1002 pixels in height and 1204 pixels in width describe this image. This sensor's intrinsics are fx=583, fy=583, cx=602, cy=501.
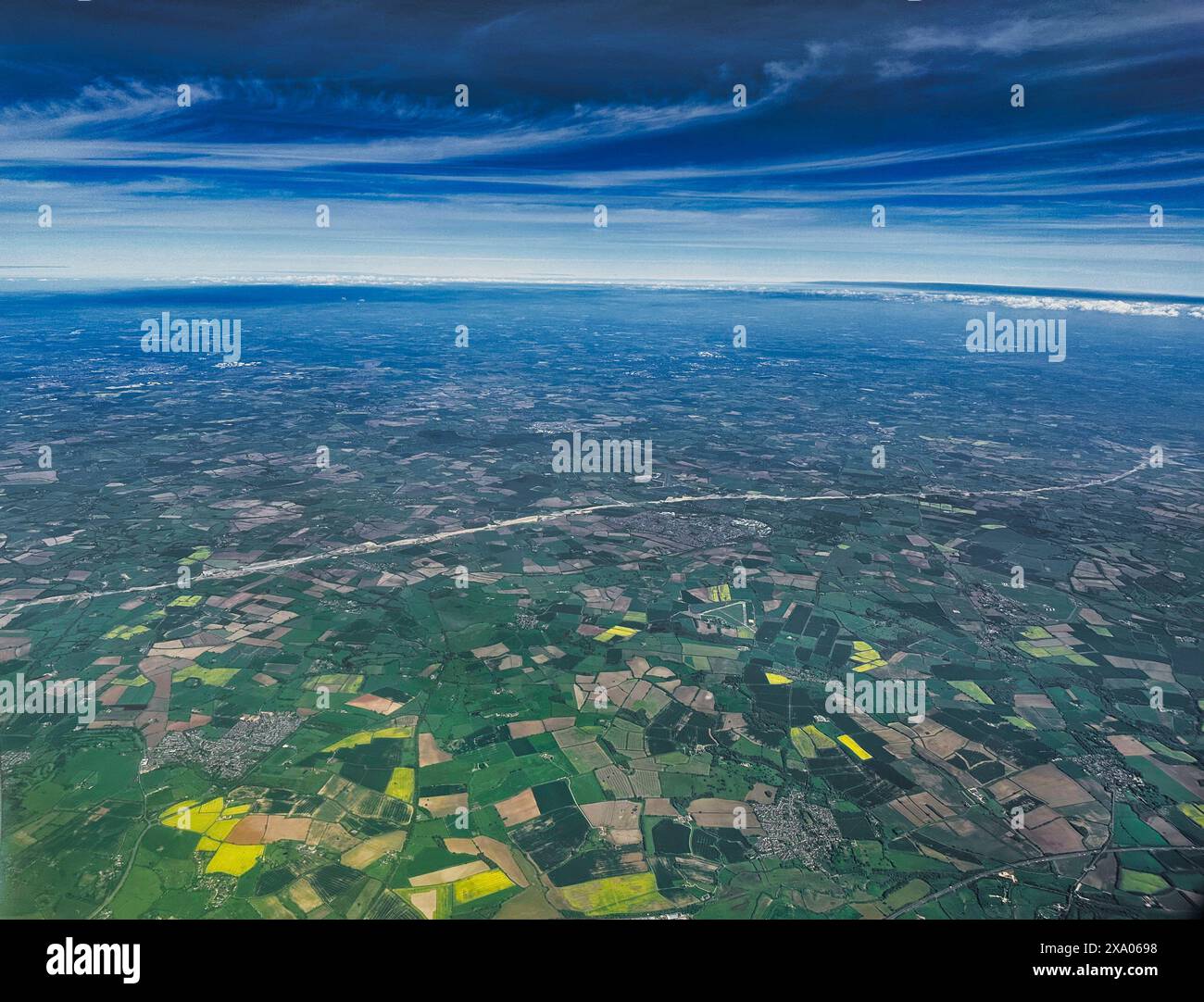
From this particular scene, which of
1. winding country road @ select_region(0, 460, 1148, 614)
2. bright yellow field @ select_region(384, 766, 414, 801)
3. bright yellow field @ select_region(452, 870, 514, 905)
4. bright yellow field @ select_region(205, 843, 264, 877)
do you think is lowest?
bright yellow field @ select_region(452, 870, 514, 905)

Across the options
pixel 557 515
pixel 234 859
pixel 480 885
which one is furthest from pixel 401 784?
pixel 557 515

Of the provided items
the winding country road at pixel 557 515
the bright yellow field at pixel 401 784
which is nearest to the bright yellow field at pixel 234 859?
the bright yellow field at pixel 401 784

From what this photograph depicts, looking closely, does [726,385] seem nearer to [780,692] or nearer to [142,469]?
[142,469]

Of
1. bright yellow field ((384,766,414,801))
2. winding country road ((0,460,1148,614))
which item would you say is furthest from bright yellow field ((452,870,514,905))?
winding country road ((0,460,1148,614))

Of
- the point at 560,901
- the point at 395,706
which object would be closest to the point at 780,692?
the point at 560,901

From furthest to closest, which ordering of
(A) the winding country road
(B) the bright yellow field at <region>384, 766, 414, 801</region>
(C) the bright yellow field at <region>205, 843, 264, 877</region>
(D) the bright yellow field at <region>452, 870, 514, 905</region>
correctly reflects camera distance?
(A) the winding country road, (B) the bright yellow field at <region>384, 766, 414, 801</region>, (C) the bright yellow field at <region>205, 843, 264, 877</region>, (D) the bright yellow field at <region>452, 870, 514, 905</region>

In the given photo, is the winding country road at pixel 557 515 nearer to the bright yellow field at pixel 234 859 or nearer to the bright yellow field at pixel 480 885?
the bright yellow field at pixel 234 859

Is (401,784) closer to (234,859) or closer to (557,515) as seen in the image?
(234,859)

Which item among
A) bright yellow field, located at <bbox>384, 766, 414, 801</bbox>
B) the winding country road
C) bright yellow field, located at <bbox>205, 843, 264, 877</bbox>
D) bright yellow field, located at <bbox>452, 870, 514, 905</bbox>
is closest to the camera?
bright yellow field, located at <bbox>452, 870, 514, 905</bbox>

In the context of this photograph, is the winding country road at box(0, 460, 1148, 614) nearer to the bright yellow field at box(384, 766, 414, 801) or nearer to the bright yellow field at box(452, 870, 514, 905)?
the bright yellow field at box(384, 766, 414, 801)
